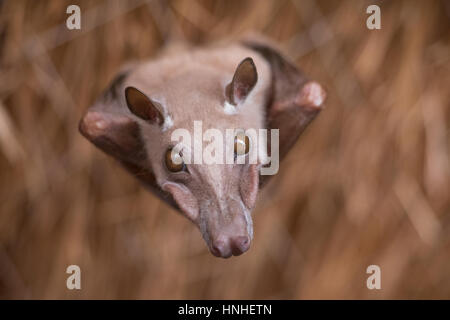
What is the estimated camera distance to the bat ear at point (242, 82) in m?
0.70

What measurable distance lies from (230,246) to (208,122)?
0.16 m

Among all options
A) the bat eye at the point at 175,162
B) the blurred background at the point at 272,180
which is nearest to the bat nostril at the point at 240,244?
the bat eye at the point at 175,162

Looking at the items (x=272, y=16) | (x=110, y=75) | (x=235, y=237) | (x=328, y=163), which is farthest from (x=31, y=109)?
(x=235, y=237)

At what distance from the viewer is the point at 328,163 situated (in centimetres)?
268

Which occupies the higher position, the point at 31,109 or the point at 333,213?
the point at 31,109

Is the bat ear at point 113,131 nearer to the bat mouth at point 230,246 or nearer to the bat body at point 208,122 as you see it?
the bat body at point 208,122

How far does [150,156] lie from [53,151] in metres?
1.83

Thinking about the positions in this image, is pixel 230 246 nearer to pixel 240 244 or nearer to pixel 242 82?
pixel 240 244

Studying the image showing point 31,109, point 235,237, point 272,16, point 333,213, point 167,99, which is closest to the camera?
point 235,237

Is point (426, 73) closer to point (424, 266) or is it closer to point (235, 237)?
point (424, 266)

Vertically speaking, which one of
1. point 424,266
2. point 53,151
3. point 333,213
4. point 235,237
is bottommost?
point 235,237

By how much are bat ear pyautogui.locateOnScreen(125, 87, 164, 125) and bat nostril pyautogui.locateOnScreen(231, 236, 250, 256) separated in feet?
0.63

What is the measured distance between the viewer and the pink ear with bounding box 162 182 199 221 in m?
0.69
